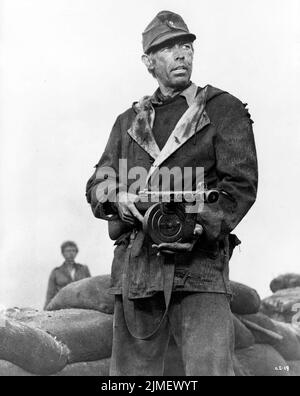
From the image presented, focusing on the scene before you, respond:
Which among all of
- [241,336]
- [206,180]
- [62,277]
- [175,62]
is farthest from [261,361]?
[62,277]

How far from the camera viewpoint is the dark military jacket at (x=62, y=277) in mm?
7258

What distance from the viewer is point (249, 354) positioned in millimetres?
5035

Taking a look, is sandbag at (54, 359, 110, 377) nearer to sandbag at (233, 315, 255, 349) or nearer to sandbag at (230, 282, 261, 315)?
sandbag at (233, 315, 255, 349)

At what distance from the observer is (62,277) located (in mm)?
7484

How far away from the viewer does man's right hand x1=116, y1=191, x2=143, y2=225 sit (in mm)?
3502

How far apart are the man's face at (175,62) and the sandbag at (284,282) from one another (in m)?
2.80

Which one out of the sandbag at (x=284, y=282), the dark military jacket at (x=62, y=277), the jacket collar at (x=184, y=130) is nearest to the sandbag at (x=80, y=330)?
the jacket collar at (x=184, y=130)

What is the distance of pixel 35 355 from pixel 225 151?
1.47m

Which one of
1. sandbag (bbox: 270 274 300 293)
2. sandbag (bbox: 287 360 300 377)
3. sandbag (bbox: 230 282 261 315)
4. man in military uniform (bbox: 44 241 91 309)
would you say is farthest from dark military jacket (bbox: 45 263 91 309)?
sandbag (bbox: 287 360 300 377)

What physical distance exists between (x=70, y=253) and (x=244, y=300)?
7.03ft

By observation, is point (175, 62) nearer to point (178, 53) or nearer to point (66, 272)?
point (178, 53)
